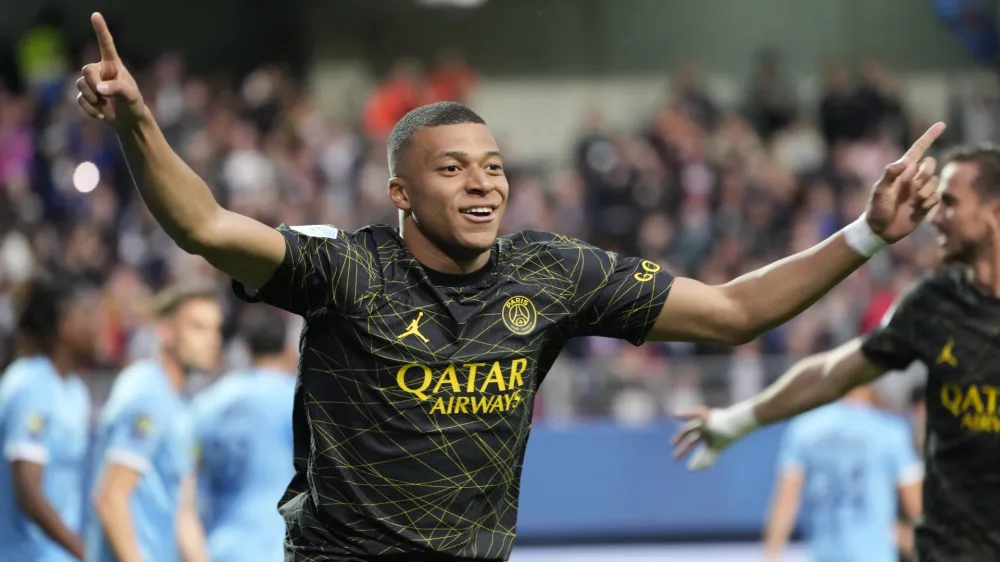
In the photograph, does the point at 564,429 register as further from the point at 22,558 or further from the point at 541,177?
the point at 22,558

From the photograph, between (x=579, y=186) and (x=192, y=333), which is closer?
(x=192, y=333)

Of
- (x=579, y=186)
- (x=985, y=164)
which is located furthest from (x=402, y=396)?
(x=579, y=186)

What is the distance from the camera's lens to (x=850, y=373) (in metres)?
5.93

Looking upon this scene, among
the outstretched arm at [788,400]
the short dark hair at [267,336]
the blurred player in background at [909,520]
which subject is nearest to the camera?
the outstretched arm at [788,400]

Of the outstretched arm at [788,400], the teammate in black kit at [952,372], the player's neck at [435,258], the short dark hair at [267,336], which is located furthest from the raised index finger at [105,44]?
the short dark hair at [267,336]

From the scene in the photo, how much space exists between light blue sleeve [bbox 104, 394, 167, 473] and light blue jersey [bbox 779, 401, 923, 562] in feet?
12.8

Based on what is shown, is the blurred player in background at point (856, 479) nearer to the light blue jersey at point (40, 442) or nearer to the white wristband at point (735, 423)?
the white wristband at point (735, 423)

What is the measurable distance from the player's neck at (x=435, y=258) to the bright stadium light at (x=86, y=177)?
12.9 m

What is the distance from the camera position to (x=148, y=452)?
7.18 meters

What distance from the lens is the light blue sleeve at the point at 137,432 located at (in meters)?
7.09

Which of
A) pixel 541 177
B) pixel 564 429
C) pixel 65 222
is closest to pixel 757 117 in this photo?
pixel 541 177

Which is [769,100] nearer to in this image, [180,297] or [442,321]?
[180,297]

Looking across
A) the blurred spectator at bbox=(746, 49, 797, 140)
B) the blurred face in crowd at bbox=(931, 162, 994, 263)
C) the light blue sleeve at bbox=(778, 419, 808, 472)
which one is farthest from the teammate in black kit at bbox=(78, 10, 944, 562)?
the blurred spectator at bbox=(746, 49, 797, 140)

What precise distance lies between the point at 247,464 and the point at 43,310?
4.01 ft
